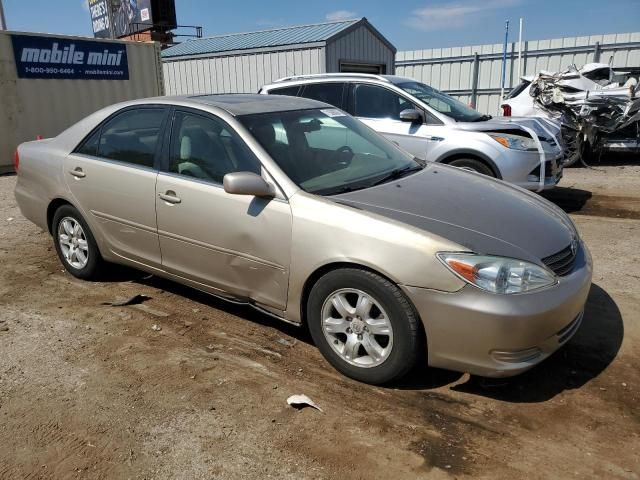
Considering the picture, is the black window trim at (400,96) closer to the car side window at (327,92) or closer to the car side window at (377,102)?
the car side window at (377,102)

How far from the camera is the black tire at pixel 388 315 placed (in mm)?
2908

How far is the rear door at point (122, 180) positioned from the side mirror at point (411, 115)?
3.62 m

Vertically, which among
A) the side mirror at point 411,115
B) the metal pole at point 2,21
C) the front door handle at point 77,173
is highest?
the metal pole at point 2,21

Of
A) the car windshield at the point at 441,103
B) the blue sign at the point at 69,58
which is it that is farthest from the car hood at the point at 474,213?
the blue sign at the point at 69,58

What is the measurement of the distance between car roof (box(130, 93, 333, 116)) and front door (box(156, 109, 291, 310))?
0.13 metres

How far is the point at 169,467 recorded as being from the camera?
2572mm

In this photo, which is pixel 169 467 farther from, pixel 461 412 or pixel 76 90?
pixel 76 90

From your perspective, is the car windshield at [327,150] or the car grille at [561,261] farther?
the car windshield at [327,150]

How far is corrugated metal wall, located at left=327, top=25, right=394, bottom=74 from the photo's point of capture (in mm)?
14883

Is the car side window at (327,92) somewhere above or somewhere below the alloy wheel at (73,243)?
above

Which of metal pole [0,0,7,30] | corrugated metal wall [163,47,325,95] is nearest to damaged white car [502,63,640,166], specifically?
corrugated metal wall [163,47,325,95]

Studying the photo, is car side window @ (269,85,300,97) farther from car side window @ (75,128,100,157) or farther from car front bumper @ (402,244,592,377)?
car front bumper @ (402,244,592,377)

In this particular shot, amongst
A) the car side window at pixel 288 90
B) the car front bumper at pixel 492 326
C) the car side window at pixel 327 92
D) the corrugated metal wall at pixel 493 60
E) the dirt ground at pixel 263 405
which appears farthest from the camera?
the corrugated metal wall at pixel 493 60

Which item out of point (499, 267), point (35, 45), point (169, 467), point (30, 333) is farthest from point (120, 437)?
point (35, 45)
